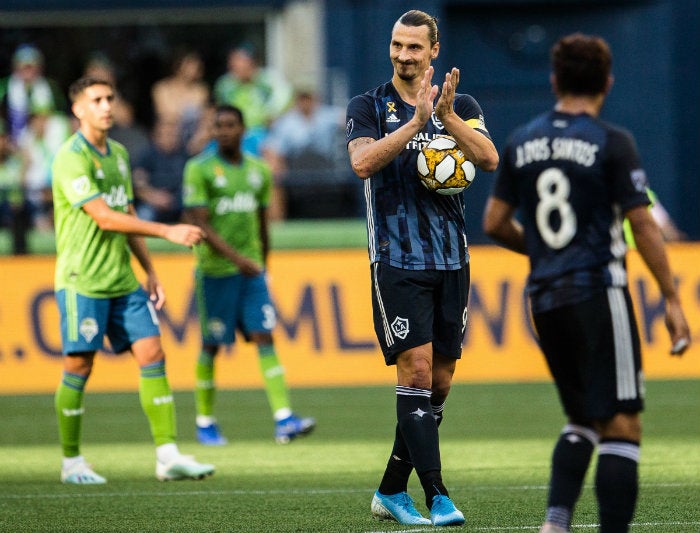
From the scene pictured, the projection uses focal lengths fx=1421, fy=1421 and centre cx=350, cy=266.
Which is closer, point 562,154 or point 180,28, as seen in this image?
point 562,154

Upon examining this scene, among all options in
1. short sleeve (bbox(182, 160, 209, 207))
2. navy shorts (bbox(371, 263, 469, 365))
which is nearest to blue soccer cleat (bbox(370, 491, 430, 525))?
navy shorts (bbox(371, 263, 469, 365))

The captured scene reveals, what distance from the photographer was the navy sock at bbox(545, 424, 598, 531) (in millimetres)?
5297

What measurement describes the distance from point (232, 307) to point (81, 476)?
8.62ft

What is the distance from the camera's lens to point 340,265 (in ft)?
49.0

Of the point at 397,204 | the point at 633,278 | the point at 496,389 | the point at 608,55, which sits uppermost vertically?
the point at 608,55

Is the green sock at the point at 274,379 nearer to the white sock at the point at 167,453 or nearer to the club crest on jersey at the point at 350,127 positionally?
the white sock at the point at 167,453

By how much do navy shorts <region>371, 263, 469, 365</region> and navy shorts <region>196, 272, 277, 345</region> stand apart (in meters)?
4.24

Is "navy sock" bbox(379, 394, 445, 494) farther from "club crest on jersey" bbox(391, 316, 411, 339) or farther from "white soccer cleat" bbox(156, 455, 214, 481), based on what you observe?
"white soccer cleat" bbox(156, 455, 214, 481)

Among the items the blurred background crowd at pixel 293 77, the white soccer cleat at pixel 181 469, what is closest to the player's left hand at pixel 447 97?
the white soccer cleat at pixel 181 469

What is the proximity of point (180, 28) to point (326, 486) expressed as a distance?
13166 mm

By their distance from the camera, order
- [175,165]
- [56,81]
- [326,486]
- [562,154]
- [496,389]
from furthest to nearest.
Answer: [56,81] → [175,165] → [496,389] → [326,486] → [562,154]

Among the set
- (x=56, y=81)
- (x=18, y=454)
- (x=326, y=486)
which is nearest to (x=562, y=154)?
(x=326, y=486)

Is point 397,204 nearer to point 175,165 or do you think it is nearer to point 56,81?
point 175,165

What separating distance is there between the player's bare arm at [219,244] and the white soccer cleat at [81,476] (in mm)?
2451
